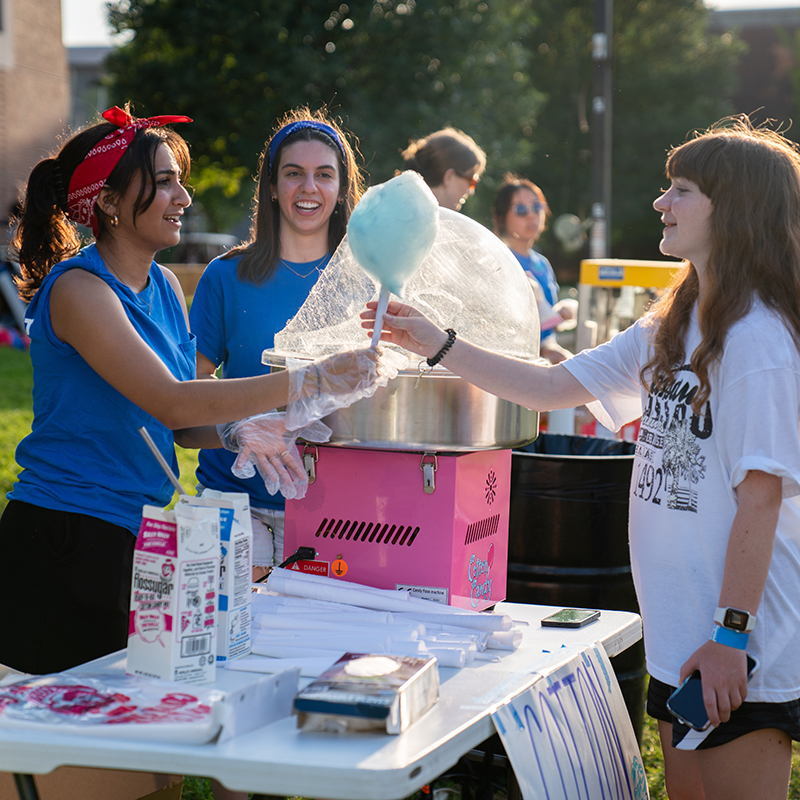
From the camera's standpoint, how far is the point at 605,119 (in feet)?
30.0

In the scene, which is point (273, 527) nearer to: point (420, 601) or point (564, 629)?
point (420, 601)

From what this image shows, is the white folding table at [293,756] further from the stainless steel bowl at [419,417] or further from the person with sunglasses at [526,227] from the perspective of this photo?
the person with sunglasses at [526,227]

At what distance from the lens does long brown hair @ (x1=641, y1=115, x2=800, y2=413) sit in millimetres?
1539

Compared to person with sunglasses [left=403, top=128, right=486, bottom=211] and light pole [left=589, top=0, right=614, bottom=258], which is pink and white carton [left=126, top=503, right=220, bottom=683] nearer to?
person with sunglasses [left=403, top=128, right=486, bottom=211]

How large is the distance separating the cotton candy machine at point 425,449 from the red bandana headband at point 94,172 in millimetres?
460

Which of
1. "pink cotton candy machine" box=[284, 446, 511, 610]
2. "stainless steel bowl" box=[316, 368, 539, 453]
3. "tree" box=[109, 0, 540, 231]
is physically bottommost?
"pink cotton candy machine" box=[284, 446, 511, 610]

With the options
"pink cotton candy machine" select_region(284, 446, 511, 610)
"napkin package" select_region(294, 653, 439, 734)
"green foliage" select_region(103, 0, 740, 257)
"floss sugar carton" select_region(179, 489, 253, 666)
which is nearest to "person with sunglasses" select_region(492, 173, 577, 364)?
"pink cotton candy machine" select_region(284, 446, 511, 610)

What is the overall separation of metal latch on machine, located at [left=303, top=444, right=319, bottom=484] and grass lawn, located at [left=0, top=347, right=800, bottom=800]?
1.42m

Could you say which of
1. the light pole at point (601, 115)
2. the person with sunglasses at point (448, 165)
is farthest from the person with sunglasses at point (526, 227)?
the light pole at point (601, 115)

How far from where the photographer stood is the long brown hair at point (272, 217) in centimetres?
227

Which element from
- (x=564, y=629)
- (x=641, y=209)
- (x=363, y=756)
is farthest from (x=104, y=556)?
(x=641, y=209)

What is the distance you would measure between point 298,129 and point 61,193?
0.73 m

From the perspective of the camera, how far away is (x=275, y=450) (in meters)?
1.73

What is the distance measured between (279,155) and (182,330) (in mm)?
640
